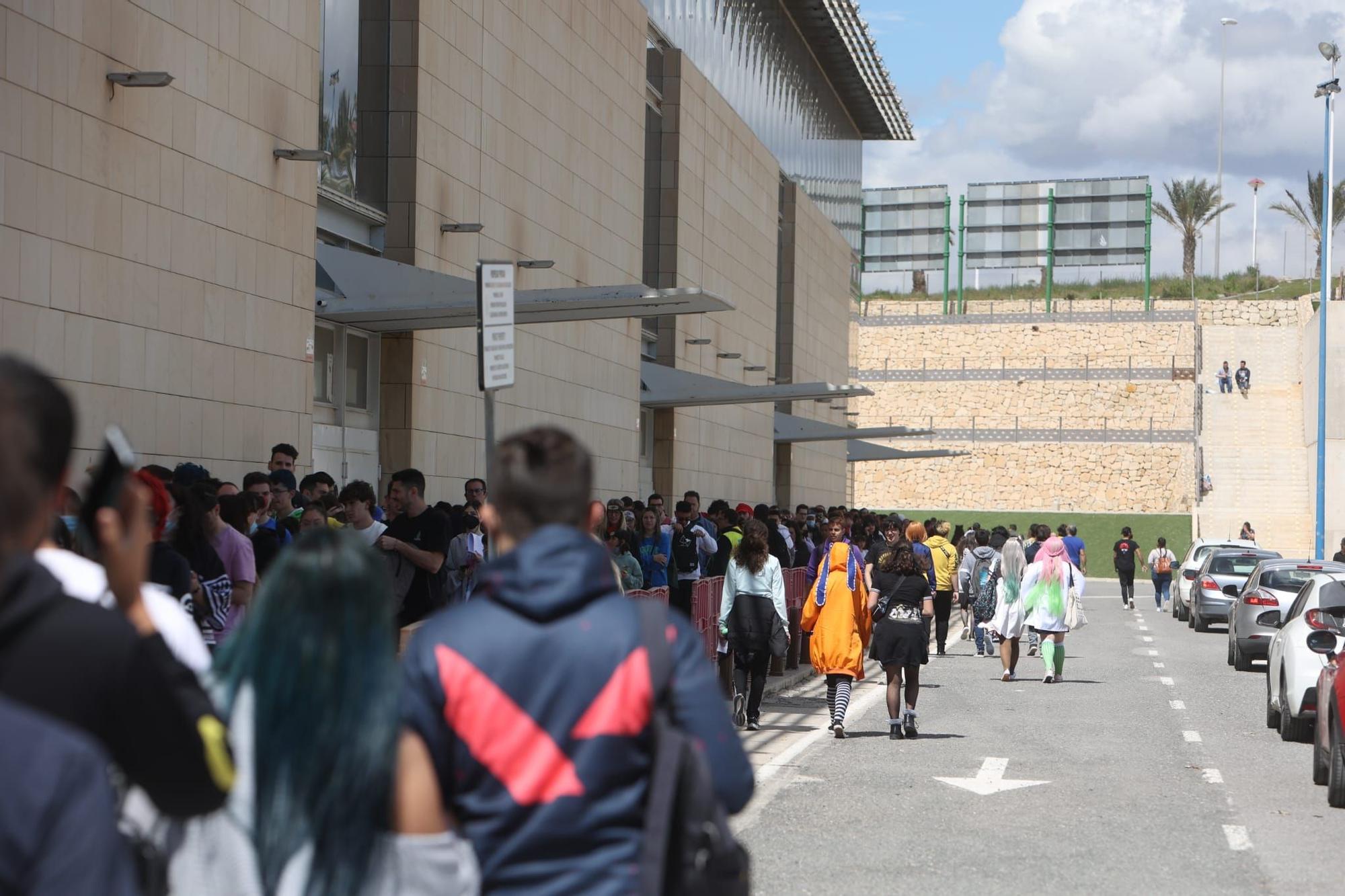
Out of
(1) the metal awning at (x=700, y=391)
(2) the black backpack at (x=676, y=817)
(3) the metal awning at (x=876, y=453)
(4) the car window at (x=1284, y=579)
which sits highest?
(1) the metal awning at (x=700, y=391)

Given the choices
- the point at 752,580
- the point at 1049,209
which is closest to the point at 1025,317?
the point at 1049,209

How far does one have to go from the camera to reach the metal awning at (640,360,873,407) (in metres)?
27.8

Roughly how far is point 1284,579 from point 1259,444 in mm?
46360

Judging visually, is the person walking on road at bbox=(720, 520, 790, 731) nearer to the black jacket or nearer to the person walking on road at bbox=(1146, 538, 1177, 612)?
the black jacket

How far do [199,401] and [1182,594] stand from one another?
78.5 ft

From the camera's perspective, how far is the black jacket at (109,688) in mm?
2467

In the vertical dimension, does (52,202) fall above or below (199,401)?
above

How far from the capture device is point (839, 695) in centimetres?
1435

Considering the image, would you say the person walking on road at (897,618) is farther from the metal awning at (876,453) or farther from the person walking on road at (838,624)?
the metal awning at (876,453)

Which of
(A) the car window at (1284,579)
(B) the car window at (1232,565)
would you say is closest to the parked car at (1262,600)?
(A) the car window at (1284,579)

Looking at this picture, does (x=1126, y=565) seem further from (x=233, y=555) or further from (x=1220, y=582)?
(x=233, y=555)

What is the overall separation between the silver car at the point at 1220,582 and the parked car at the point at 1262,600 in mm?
6214

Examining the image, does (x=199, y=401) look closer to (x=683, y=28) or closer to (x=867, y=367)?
(x=683, y=28)

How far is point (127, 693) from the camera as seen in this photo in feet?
8.32
